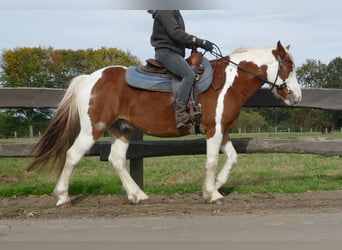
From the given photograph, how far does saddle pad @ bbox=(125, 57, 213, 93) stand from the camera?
6496 mm

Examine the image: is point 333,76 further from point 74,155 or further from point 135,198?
point 74,155

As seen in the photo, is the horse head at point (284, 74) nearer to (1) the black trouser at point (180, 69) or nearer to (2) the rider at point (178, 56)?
(2) the rider at point (178, 56)

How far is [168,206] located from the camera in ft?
20.1

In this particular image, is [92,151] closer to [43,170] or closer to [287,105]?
[43,170]

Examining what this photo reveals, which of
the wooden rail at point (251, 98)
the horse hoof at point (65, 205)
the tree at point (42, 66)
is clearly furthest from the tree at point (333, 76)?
the horse hoof at point (65, 205)

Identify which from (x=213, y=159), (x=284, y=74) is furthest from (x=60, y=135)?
(x=284, y=74)

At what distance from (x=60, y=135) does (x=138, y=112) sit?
1.16 m

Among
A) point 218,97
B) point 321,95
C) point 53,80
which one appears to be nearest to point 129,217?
point 218,97

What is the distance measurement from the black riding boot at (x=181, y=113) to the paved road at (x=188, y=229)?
146 cm

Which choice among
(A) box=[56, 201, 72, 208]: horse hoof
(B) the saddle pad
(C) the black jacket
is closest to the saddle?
(B) the saddle pad

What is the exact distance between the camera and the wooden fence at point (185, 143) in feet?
23.5

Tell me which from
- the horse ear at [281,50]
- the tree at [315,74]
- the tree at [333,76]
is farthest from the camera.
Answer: the tree at [333,76]

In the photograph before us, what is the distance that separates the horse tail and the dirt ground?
59 cm

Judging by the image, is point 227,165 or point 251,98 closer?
point 227,165
